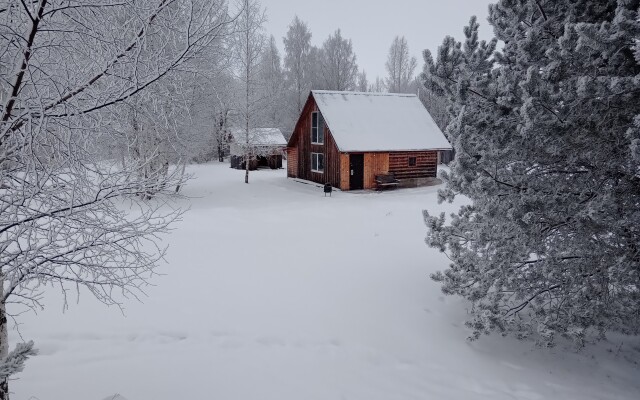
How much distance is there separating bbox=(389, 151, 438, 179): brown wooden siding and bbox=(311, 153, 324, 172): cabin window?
14.0 ft

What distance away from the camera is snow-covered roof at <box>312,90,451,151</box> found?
22.9m

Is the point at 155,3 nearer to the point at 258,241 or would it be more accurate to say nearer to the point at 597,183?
the point at 597,183

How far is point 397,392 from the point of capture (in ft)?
18.5

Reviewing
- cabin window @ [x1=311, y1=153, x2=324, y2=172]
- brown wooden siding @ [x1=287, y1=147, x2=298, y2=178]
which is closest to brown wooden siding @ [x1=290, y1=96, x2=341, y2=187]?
cabin window @ [x1=311, y1=153, x2=324, y2=172]

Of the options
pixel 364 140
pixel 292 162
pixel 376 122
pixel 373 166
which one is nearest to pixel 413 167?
pixel 373 166

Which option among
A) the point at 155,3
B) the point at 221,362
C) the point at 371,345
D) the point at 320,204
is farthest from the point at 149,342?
the point at 320,204

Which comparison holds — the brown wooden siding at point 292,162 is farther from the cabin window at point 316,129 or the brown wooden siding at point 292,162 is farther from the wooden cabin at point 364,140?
the cabin window at point 316,129

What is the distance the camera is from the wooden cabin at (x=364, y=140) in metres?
22.8

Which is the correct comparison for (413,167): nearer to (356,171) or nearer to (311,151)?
(356,171)

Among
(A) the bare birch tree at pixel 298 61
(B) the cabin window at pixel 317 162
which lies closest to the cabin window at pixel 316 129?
(B) the cabin window at pixel 317 162

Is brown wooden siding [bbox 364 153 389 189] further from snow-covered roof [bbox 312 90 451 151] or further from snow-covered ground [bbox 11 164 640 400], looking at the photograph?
snow-covered ground [bbox 11 164 640 400]

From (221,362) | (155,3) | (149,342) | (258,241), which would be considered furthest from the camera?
(258,241)

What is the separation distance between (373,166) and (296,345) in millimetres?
17592

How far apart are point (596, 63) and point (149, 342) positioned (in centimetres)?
755
